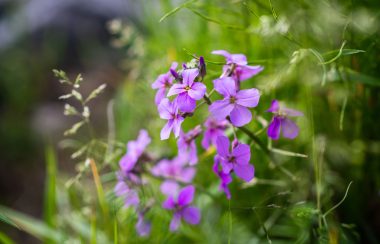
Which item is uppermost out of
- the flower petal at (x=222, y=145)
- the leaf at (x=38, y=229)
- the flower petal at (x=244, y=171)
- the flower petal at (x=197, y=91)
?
the flower petal at (x=197, y=91)

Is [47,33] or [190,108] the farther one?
[47,33]

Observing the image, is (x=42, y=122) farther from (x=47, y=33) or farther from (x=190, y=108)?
(x=190, y=108)

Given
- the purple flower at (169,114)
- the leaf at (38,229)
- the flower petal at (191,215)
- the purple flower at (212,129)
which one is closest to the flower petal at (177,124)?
the purple flower at (169,114)

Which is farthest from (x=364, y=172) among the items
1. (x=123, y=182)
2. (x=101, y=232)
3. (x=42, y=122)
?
(x=42, y=122)

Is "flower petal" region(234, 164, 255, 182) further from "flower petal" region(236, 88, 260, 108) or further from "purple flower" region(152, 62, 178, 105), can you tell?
"purple flower" region(152, 62, 178, 105)

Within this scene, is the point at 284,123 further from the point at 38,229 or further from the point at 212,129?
the point at 38,229

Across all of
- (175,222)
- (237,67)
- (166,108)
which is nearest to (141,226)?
(175,222)

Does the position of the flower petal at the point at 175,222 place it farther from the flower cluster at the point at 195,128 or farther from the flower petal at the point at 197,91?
the flower petal at the point at 197,91
